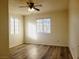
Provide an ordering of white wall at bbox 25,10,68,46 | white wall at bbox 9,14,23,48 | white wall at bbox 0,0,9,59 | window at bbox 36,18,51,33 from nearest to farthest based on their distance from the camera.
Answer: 1. white wall at bbox 0,0,9,59
2. white wall at bbox 9,14,23,48
3. white wall at bbox 25,10,68,46
4. window at bbox 36,18,51,33

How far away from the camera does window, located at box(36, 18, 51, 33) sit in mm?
7875

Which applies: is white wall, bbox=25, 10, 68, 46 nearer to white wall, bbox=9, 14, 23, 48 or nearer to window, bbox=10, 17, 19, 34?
white wall, bbox=9, 14, 23, 48

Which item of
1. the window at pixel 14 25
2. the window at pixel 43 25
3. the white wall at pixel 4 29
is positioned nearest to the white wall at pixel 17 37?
the window at pixel 14 25

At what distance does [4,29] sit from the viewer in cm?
330

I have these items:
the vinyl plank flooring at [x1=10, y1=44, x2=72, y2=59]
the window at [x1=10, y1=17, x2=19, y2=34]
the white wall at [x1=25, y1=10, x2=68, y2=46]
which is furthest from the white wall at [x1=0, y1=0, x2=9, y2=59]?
the white wall at [x1=25, y1=10, x2=68, y2=46]

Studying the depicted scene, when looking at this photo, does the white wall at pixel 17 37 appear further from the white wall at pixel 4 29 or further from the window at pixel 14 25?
the white wall at pixel 4 29

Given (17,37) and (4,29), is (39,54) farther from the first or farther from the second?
(17,37)

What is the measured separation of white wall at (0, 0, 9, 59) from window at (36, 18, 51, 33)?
485 cm

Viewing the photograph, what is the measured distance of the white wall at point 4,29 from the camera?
129 inches

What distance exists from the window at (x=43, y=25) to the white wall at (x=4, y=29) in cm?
485

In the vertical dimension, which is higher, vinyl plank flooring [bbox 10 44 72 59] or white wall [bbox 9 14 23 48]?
white wall [bbox 9 14 23 48]

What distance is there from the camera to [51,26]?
7.73m

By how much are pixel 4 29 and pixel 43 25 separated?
197 inches

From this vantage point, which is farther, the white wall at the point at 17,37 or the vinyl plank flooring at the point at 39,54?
the white wall at the point at 17,37
